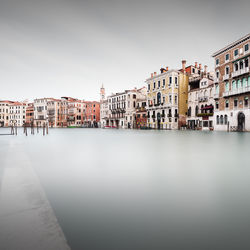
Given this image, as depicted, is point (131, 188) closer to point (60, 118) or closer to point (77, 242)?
point (77, 242)

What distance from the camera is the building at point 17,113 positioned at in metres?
76.3

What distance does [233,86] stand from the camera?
2500 centimetres

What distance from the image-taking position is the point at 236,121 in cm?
2434

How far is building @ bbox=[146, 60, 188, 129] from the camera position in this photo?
1407 inches

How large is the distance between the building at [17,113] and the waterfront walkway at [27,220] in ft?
276

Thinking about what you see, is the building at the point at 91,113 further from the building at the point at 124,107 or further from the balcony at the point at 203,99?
the balcony at the point at 203,99

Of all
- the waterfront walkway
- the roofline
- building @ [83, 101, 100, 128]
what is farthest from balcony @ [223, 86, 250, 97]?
building @ [83, 101, 100, 128]

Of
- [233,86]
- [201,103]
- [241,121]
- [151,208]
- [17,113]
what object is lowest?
[151,208]

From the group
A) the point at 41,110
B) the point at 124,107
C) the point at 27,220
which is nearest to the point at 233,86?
the point at 124,107

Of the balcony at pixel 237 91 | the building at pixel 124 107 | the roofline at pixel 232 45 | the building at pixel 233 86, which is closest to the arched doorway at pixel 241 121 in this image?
the building at pixel 233 86

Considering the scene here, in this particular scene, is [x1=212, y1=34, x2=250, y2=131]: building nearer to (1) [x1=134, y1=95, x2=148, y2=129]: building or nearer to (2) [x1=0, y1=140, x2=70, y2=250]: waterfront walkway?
(1) [x1=134, y1=95, x2=148, y2=129]: building

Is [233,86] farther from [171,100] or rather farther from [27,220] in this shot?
[27,220]

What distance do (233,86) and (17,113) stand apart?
3127 inches

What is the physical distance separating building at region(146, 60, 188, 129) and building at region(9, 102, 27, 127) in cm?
6151
